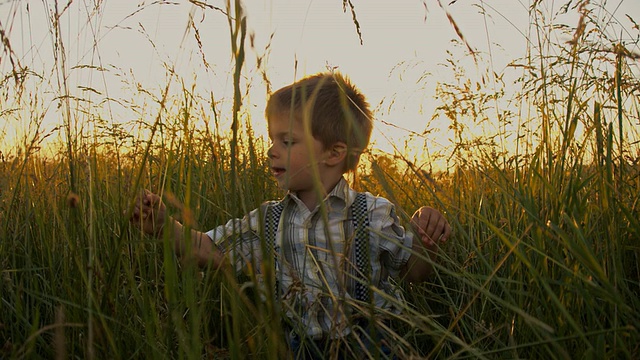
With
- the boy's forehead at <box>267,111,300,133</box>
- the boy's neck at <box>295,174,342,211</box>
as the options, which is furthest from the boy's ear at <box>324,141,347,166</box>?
the boy's forehead at <box>267,111,300,133</box>

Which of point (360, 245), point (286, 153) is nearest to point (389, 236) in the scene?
point (360, 245)

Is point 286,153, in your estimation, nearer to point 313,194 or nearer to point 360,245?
point 313,194

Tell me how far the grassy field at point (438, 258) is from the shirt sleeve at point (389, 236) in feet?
0.42

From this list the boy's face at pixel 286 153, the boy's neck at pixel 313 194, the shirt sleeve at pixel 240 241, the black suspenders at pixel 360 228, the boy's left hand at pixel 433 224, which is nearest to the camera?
the shirt sleeve at pixel 240 241

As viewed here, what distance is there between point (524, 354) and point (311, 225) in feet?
3.16

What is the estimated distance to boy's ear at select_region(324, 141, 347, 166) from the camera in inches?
86.6

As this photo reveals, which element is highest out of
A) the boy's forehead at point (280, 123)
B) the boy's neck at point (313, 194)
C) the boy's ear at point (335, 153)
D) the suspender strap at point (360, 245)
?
the boy's forehead at point (280, 123)

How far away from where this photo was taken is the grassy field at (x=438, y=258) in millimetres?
1018

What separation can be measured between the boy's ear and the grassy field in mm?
301

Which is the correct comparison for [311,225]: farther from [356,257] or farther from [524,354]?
[524,354]

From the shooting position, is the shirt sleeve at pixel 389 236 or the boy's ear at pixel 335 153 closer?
the shirt sleeve at pixel 389 236

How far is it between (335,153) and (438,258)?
0.55 metres

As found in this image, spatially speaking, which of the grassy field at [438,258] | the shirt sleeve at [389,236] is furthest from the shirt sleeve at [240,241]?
the shirt sleeve at [389,236]

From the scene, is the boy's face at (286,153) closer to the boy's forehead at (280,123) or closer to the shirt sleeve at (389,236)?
the boy's forehead at (280,123)
